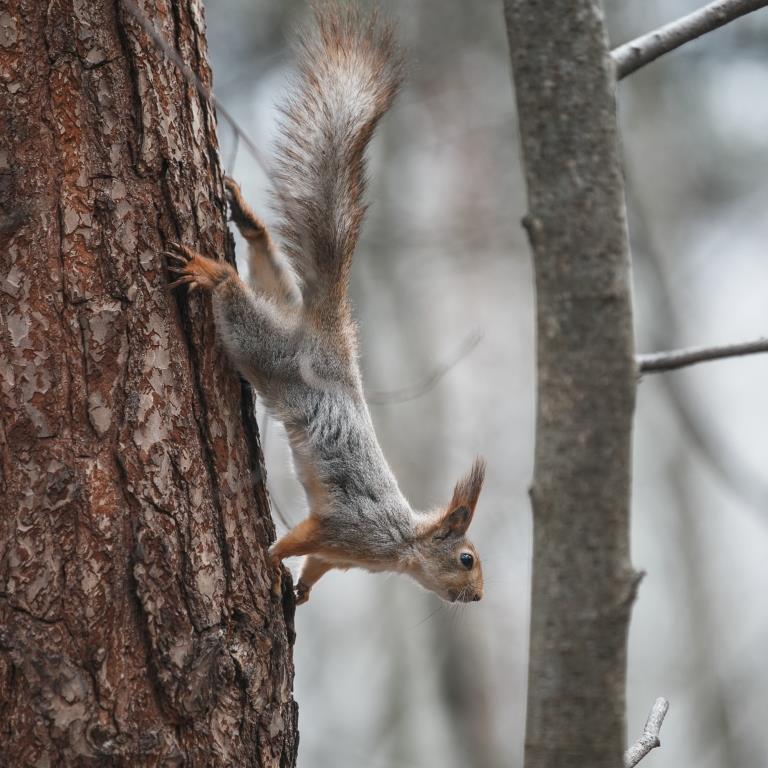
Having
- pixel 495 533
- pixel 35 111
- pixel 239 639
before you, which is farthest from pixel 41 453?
pixel 495 533

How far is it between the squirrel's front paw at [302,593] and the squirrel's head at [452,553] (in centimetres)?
43

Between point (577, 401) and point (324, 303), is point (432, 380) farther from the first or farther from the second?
point (577, 401)

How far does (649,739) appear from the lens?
→ 5.35ft

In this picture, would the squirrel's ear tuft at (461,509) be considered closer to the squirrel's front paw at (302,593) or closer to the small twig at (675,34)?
the squirrel's front paw at (302,593)

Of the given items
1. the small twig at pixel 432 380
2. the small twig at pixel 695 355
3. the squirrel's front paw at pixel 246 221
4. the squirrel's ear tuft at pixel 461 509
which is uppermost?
the squirrel's front paw at pixel 246 221

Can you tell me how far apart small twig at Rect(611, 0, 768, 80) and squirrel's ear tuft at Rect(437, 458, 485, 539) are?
1.75m

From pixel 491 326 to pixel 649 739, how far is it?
26.7 feet

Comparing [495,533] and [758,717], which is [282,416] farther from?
[758,717]

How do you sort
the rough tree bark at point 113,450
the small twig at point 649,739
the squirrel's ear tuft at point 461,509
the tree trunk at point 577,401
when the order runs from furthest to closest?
the squirrel's ear tuft at point 461,509, the rough tree bark at point 113,450, the small twig at point 649,739, the tree trunk at point 577,401

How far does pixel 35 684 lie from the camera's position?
170cm

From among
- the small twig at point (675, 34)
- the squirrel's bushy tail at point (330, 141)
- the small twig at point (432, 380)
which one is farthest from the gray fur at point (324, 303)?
the small twig at point (675, 34)

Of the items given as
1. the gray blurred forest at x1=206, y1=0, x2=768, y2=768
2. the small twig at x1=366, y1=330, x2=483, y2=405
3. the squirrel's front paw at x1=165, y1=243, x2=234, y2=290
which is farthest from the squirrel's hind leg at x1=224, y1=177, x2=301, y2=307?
the gray blurred forest at x1=206, y1=0, x2=768, y2=768

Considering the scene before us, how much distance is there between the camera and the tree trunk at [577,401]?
117 centimetres

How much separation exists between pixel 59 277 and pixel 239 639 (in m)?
0.78
